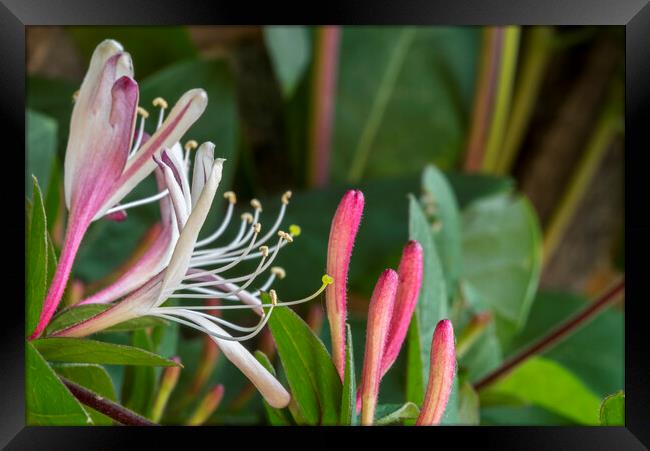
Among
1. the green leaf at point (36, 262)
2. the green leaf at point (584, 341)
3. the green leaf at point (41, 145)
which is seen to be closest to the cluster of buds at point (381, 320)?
the green leaf at point (36, 262)

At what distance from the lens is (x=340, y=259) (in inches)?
11.6

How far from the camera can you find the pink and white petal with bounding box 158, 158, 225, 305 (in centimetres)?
26

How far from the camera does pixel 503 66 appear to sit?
0.79 metres

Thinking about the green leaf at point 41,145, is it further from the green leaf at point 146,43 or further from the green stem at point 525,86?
the green stem at point 525,86

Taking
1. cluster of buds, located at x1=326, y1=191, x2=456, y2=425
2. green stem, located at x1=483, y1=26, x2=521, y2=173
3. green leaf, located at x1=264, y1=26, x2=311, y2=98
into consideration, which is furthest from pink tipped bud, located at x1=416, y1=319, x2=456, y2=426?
green stem, located at x1=483, y1=26, x2=521, y2=173

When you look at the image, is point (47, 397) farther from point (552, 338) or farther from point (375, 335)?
point (552, 338)

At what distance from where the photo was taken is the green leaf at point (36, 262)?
0.91 feet

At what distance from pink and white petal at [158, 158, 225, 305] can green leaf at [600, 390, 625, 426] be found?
0.66ft

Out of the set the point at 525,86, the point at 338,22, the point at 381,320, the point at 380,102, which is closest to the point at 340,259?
the point at 381,320

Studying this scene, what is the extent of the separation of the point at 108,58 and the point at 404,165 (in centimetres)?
53

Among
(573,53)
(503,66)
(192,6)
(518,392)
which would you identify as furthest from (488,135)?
(192,6)

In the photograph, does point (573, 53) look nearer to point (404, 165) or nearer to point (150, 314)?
point (404, 165)

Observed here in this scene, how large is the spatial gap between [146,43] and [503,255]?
1.04ft

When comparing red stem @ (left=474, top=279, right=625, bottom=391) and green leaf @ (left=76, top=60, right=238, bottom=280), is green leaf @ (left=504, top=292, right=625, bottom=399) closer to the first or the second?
red stem @ (left=474, top=279, right=625, bottom=391)
